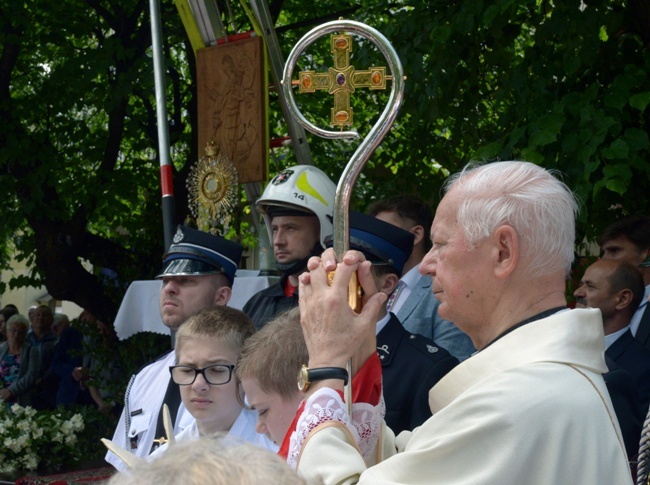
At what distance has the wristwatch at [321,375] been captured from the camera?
236 cm

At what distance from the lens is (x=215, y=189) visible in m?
6.67

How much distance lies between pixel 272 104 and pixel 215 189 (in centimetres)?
453

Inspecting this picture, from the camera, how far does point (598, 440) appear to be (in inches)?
80.9

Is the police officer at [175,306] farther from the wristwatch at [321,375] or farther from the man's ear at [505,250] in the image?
the man's ear at [505,250]

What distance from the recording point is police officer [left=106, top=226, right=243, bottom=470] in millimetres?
4098

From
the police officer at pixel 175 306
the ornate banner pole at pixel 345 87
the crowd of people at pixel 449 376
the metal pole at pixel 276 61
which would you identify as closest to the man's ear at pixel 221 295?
the police officer at pixel 175 306

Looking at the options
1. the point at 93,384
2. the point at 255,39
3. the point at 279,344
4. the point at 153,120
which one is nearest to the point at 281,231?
the point at 279,344

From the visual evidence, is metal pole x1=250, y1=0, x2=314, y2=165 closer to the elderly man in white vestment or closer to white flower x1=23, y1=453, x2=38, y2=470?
white flower x1=23, y1=453, x2=38, y2=470

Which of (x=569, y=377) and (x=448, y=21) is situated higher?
(x=448, y=21)

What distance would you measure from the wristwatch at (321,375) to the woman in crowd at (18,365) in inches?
365

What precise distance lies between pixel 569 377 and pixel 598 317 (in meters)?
0.23

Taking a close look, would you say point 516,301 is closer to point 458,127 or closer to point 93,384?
point 458,127

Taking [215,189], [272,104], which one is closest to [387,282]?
[215,189]

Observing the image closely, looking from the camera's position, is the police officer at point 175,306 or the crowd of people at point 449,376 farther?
the police officer at point 175,306
